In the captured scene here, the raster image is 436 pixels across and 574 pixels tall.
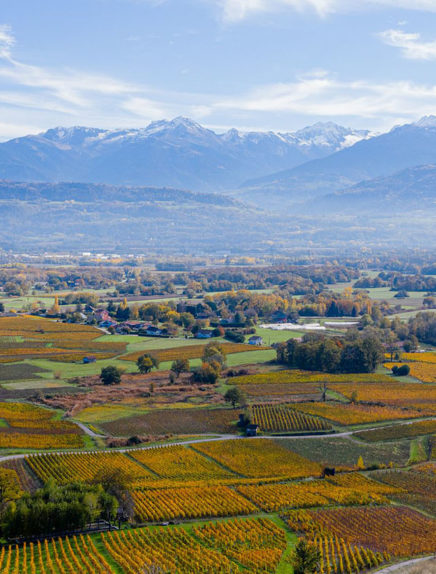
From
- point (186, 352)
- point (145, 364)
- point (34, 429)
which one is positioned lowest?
point (34, 429)

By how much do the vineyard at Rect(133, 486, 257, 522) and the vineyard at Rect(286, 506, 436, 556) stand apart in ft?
9.43

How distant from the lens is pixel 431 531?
3534 cm

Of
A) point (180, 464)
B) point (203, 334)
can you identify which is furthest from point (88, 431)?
point (203, 334)

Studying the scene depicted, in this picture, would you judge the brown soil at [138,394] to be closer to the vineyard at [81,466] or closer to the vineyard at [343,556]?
the vineyard at [81,466]

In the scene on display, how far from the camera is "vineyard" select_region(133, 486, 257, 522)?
36.1m

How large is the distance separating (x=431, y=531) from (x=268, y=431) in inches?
805

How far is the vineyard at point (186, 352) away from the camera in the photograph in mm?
84375

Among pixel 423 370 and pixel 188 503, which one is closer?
pixel 188 503

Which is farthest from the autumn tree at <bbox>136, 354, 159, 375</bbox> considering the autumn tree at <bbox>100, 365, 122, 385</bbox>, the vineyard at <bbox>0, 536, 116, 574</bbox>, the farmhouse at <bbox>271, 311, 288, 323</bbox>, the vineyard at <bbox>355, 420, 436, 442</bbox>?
the farmhouse at <bbox>271, 311, 288, 323</bbox>

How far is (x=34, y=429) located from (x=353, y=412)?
25.1 m

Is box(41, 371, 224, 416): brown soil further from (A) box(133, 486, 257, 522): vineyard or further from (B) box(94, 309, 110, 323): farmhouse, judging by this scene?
(B) box(94, 309, 110, 323): farmhouse

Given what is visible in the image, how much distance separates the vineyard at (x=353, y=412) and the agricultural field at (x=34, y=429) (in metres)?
19.2

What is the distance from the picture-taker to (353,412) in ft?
199

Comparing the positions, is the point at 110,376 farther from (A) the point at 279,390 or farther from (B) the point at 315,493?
(B) the point at 315,493
